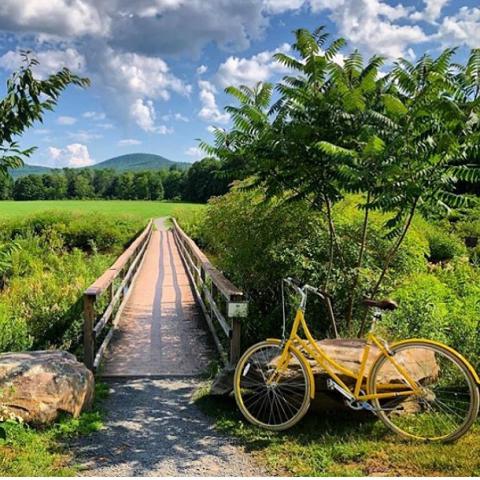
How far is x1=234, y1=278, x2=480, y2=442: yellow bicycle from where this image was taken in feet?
12.7

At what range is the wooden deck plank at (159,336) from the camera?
609cm

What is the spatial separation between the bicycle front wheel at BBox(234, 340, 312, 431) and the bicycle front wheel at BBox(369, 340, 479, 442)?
2.11ft

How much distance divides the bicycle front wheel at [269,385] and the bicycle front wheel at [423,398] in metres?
0.64

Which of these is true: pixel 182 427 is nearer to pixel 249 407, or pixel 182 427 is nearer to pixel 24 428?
pixel 249 407

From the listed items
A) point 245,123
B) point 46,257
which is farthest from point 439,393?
point 46,257

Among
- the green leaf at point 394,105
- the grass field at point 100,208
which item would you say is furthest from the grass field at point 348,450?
the grass field at point 100,208

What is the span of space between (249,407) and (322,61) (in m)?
3.26

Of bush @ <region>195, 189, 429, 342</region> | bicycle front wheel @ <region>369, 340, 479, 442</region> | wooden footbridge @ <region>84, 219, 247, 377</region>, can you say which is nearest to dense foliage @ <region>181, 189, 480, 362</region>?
bush @ <region>195, 189, 429, 342</region>

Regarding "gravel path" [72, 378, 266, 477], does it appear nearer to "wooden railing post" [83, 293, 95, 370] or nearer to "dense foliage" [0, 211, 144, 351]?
"wooden railing post" [83, 293, 95, 370]

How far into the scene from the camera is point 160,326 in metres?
8.13

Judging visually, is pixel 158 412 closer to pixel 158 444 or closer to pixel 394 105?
pixel 158 444

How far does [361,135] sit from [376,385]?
7.03 feet

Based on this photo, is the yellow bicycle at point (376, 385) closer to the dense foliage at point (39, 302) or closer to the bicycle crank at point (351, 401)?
the bicycle crank at point (351, 401)

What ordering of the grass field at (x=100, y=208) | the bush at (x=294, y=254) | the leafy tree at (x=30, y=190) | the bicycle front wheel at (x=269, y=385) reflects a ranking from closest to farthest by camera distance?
the bicycle front wheel at (x=269, y=385) < the bush at (x=294, y=254) < the grass field at (x=100, y=208) < the leafy tree at (x=30, y=190)
